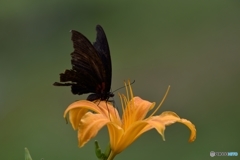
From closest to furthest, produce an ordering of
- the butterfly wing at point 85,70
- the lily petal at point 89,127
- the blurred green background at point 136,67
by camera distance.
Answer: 1. the lily petal at point 89,127
2. the butterfly wing at point 85,70
3. the blurred green background at point 136,67

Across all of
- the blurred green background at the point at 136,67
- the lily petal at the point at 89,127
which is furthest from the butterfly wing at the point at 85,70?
the blurred green background at the point at 136,67

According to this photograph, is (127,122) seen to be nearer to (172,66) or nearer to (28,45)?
(172,66)

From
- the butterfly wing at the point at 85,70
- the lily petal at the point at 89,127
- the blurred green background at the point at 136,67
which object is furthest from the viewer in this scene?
the blurred green background at the point at 136,67

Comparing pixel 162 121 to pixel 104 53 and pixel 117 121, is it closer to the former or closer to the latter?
pixel 117 121

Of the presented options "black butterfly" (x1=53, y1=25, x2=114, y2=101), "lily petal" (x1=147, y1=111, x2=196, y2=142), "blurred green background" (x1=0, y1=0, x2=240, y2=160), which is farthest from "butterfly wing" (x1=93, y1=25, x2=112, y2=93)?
"blurred green background" (x1=0, y1=0, x2=240, y2=160)

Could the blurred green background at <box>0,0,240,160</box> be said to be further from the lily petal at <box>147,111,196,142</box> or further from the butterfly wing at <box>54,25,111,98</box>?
the lily petal at <box>147,111,196,142</box>

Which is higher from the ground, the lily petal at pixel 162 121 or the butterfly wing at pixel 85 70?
the butterfly wing at pixel 85 70

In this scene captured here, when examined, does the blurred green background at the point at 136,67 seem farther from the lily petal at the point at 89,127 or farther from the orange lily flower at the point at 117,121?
the lily petal at the point at 89,127
